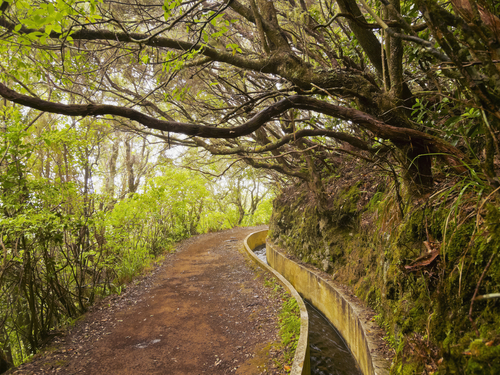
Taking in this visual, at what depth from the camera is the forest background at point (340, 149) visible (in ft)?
6.77

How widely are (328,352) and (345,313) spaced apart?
824mm

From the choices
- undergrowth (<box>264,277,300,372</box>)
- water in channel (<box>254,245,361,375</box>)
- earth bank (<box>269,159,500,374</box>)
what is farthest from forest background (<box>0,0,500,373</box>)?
undergrowth (<box>264,277,300,372</box>)

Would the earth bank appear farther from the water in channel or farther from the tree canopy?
the water in channel

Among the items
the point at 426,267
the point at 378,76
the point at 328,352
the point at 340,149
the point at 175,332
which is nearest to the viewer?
the point at 340,149

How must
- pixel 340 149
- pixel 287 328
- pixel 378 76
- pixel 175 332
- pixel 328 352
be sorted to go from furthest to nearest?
pixel 175 332, pixel 328 352, pixel 287 328, pixel 378 76, pixel 340 149

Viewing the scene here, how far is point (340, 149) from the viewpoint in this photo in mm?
2643

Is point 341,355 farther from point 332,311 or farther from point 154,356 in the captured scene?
point 154,356

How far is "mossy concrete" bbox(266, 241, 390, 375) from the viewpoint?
3883 millimetres

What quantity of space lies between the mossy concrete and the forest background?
31 cm

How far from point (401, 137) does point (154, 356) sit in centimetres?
516

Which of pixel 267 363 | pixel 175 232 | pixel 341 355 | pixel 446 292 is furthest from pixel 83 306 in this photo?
pixel 175 232

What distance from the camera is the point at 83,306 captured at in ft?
19.4

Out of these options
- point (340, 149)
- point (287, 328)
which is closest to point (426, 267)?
point (340, 149)

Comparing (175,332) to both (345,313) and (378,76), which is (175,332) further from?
(378,76)
